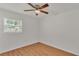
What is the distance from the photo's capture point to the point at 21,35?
1.06 m

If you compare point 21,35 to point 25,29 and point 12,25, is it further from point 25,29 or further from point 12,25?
point 12,25

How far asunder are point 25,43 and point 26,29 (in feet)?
0.57

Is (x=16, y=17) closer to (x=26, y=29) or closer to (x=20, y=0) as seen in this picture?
(x=26, y=29)

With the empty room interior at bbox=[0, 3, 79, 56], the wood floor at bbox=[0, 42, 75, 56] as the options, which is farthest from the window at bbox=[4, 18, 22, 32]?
the wood floor at bbox=[0, 42, 75, 56]

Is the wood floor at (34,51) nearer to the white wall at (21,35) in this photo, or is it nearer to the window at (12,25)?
the white wall at (21,35)

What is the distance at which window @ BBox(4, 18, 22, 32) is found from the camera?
3.03 ft

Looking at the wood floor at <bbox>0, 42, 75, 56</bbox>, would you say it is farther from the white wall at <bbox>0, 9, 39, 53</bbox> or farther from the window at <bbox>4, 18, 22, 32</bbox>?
the window at <bbox>4, 18, 22, 32</bbox>

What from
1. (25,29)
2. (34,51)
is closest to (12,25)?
(25,29)

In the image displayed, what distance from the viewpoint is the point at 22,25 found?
993 mm

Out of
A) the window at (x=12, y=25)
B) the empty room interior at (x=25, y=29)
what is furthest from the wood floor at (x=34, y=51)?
the window at (x=12, y=25)

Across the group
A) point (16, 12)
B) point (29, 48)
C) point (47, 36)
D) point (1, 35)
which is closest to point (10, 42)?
point (1, 35)

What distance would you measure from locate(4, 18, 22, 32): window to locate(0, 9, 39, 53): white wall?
0.16 ft

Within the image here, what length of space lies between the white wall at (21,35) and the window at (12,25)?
5cm

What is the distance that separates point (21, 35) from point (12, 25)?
0.64 feet
